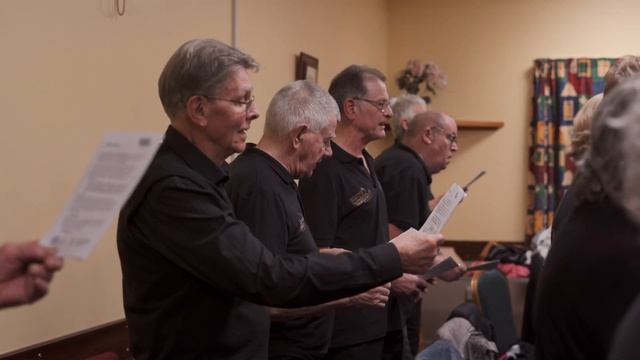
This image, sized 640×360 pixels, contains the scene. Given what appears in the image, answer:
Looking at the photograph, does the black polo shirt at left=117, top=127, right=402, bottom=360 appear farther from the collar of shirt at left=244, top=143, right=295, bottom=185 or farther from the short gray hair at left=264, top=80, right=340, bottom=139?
the short gray hair at left=264, top=80, right=340, bottom=139

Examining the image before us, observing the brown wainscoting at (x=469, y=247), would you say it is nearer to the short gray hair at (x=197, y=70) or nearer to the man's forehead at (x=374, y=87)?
the man's forehead at (x=374, y=87)

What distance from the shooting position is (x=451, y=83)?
6625 millimetres

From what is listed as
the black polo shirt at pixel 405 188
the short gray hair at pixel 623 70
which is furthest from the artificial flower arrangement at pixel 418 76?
the short gray hair at pixel 623 70

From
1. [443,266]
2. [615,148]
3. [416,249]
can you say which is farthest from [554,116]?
[615,148]

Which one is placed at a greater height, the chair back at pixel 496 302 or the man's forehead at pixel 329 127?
the man's forehead at pixel 329 127

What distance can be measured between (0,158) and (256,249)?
0.90 meters

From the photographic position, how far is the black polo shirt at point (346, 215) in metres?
2.77

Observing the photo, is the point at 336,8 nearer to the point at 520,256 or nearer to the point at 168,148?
the point at 520,256

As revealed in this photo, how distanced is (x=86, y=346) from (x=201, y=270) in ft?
3.70

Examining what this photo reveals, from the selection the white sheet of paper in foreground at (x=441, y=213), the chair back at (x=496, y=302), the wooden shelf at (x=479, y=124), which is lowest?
the chair back at (x=496, y=302)

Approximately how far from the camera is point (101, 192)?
1.15 meters

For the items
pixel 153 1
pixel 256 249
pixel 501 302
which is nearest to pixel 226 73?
pixel 256 249

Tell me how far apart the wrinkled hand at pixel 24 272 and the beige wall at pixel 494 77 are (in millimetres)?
5507

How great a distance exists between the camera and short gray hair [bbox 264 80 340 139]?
8.02 feet
